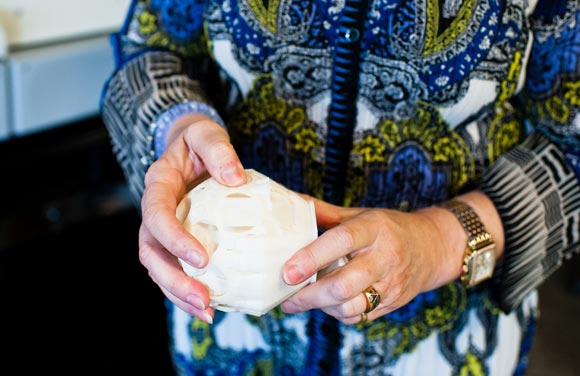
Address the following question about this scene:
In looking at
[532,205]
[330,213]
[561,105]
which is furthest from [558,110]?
[330,213]

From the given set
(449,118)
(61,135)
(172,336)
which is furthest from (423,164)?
(61,135)

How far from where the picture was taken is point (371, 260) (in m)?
0.69

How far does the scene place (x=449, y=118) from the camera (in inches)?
33.1

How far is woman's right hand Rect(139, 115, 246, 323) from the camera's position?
2.06 feet

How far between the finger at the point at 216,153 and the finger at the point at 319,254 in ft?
0.32

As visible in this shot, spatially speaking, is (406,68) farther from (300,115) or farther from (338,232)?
(338,232)

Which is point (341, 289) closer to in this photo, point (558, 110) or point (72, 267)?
point (558, 110)

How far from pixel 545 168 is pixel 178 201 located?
443mm

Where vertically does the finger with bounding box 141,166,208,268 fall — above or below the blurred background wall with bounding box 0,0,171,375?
above

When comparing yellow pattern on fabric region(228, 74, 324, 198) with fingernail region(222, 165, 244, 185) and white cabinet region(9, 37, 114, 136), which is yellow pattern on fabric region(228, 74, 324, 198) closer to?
fingernail region(222, 165, 244, 185)

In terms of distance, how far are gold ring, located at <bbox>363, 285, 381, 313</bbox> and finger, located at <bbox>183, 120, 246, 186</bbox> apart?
166 millimetres

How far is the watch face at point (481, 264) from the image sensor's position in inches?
32.1

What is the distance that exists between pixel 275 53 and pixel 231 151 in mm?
207

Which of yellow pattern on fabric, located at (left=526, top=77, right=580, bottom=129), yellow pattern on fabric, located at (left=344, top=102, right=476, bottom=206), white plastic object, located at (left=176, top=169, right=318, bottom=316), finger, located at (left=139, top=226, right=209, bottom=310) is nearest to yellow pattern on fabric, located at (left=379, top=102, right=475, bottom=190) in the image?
yellow pattern on fabric, located at (left=344, top=102, right=476, bottom=206)
